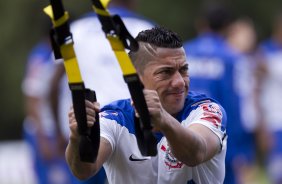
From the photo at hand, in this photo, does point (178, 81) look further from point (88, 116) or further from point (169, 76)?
point (88, 116)

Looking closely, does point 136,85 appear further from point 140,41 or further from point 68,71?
point 140,41

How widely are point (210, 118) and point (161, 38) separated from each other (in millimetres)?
473

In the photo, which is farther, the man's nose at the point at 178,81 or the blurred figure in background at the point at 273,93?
the blurred figure in background at the point at 273,93

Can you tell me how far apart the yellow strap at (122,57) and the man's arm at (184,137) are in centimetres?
18

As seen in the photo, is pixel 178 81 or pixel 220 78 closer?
pixel 178 81

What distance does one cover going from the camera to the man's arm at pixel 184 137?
4.91 metres

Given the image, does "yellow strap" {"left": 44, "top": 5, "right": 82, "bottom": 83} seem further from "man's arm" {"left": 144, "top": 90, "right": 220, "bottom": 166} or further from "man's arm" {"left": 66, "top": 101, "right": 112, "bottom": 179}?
"man's arm" {"left": 144, "top": 90, "right": 220, "bottom": 166}

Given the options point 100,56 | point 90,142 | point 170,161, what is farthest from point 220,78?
point 90,142

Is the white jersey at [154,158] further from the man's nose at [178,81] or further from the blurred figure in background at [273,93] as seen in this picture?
the blurred figure in background at [273,93]

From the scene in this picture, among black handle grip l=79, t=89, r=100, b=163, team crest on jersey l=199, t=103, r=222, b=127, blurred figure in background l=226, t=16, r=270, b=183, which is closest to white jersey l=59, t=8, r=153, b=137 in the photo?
team crest on jersey l=199, t=103, r=222, b=127

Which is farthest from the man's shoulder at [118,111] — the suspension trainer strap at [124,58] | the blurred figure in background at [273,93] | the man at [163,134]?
the blurred figure in background at [273,93]

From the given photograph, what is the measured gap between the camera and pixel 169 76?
546 centimetres

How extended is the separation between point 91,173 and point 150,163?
0.47 metres

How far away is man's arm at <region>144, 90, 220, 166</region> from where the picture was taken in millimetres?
4906
